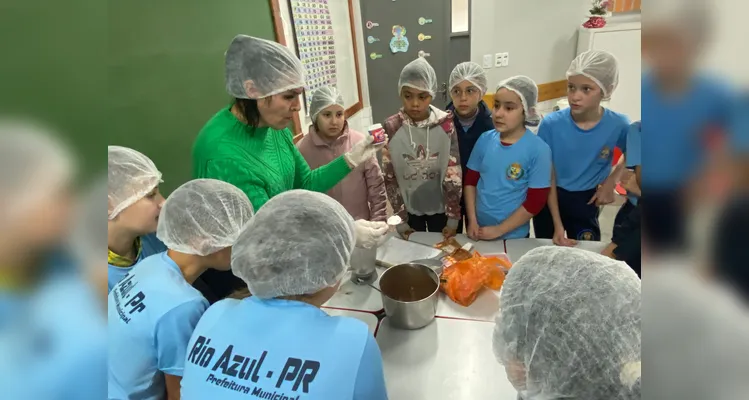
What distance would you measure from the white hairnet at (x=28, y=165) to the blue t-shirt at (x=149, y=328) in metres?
0.83

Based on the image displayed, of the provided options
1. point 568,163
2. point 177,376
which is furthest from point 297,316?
point 568,163

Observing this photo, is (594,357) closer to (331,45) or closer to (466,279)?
(466,279)

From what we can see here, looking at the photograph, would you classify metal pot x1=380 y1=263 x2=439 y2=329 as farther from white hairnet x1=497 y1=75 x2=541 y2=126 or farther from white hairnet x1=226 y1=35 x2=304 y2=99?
white hairnet x1=497 y1=75 x2=541 y2=126

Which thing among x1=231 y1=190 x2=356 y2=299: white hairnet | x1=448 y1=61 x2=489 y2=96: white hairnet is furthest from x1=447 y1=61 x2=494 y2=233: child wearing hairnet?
x1=231 y1=190 x2=356 y2=299: white hairnet

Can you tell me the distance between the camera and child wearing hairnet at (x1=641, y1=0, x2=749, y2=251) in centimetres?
20

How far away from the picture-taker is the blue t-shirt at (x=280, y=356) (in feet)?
2.46

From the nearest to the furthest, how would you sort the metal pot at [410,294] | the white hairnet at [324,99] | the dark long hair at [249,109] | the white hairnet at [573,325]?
1. the white hairnet at [573,325]
2. the metal pot at [410,294]
3. the dark long hair at [249,109]
4. the white hairnet at [324,99]

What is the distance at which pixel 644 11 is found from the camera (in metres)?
0.24

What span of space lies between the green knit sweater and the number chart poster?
122 centimetres

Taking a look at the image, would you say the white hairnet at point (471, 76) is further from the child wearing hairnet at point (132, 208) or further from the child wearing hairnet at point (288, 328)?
the child wearing hairnet at point (132, 208)

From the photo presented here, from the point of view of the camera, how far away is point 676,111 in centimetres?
23

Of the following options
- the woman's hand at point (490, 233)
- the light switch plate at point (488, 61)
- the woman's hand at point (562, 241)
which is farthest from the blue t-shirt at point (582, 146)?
the light switch plate at point (488, 61)

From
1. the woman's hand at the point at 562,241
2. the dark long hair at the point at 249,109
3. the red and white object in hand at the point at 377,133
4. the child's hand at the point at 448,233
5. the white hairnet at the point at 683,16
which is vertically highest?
the white hairnet at the point at 683,16

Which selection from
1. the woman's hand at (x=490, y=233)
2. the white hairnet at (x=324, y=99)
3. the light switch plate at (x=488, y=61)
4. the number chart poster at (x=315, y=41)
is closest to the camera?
the woman's hand at (x=490, y=233)
